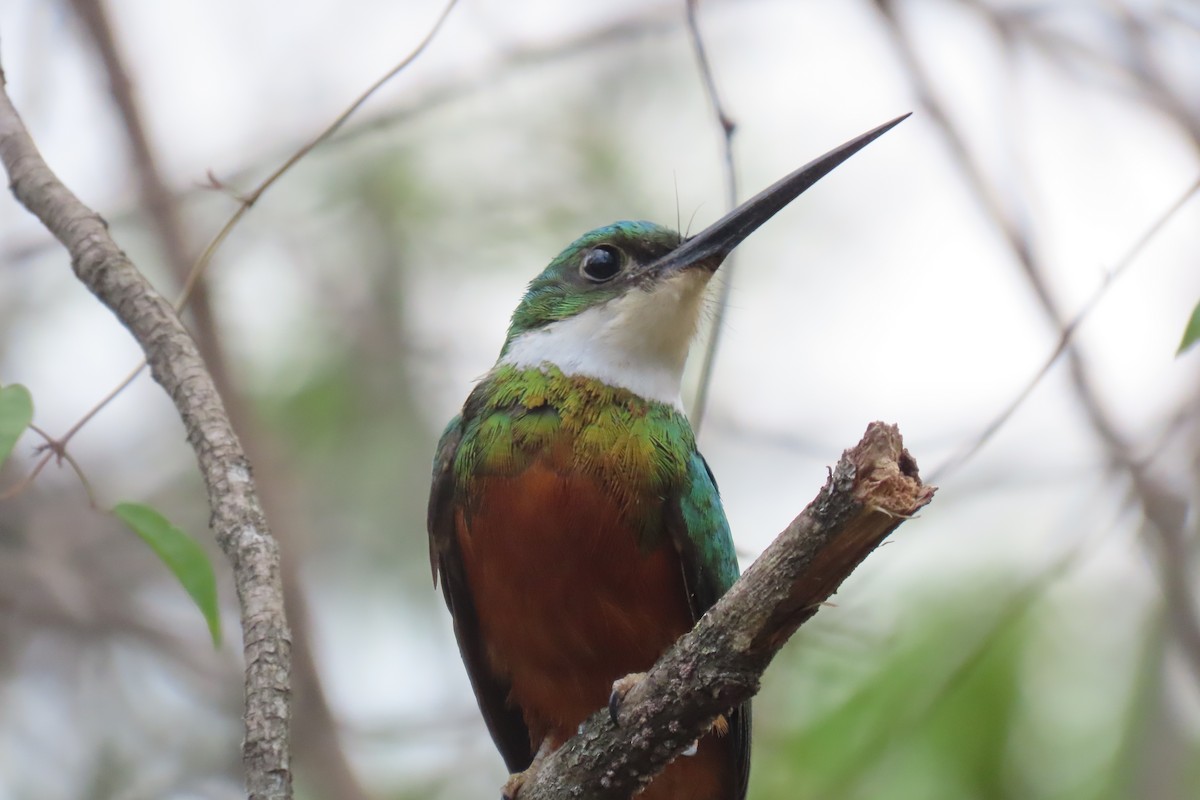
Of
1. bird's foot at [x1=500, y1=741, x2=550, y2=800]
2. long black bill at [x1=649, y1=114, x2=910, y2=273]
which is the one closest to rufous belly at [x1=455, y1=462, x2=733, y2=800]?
bird's foot at [x1=500, y1=741, x2=550, y2=800]

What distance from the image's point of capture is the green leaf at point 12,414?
2.28m

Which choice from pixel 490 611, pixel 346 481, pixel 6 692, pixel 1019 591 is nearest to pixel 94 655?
pixel 6 692

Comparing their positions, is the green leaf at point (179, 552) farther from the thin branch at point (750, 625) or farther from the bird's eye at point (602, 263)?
the bird's eye at point (602, 263)

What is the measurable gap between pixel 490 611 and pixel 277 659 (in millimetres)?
1045

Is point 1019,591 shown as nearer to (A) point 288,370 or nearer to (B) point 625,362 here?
(B) point 625,362

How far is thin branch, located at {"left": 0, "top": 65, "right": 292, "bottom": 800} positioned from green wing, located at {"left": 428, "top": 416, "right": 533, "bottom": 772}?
828mm

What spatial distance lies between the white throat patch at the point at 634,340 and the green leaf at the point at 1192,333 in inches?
51.4

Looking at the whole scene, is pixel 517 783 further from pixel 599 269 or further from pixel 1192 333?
pixel 1192 333

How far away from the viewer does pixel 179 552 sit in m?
2.58

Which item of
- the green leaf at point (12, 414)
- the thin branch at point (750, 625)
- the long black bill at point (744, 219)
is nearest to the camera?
the thin branch at point (750, 625)

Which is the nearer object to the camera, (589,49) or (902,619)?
(902,619)

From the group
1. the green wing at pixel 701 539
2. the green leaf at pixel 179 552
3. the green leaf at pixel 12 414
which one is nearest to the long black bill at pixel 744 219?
the green wing at pixel 701 539

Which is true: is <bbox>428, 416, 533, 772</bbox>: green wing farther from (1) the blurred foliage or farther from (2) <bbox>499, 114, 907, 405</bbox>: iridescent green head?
(1) the blurred foliage

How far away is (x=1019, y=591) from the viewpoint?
4129mm
